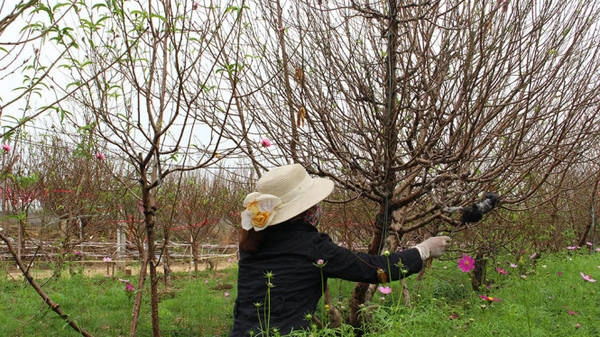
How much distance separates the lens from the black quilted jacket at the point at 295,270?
Answer: 215cm

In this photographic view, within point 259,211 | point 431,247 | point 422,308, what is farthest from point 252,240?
point 422,308

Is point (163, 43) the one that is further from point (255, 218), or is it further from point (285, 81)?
point (255, 218)

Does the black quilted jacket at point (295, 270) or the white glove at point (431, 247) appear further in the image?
the white glove at point (431, 247)

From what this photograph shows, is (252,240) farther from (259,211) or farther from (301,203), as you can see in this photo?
(301,203)

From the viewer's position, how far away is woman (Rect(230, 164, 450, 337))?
2.15 meters

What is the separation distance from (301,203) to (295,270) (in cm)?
31

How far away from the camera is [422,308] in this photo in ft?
8.47

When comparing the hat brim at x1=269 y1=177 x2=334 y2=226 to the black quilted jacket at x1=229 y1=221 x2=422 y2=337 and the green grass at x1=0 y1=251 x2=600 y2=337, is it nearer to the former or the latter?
the black quilted jacket at x1=229 y1=221 x2=422 y2=337

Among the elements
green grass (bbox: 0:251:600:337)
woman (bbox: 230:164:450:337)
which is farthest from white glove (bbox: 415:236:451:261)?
green grass (bbox: 0:251:600:337)

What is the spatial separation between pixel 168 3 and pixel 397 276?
175 cm

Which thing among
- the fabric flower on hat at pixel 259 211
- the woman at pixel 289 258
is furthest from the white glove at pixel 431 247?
the fabric flower on hat at pixel 259 211

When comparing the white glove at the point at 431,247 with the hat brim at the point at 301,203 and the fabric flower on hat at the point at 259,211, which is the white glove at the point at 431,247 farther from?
the fabric flower on hat at the point at 259,211

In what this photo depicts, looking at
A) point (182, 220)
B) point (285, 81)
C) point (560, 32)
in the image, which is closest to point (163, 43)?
point (285, 81)

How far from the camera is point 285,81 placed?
2994 mm
